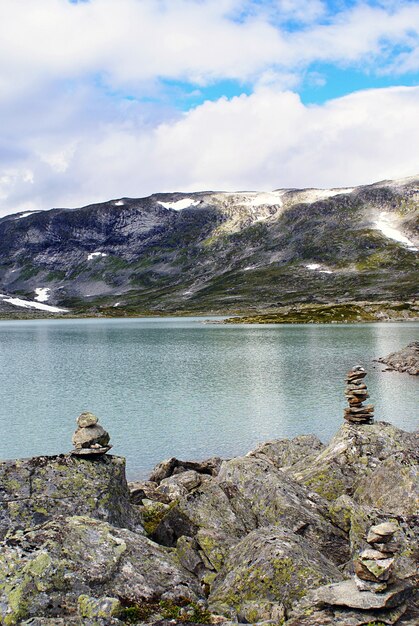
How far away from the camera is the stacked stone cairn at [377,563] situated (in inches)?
402

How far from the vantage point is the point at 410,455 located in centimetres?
1742

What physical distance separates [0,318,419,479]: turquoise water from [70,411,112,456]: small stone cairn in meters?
19.3

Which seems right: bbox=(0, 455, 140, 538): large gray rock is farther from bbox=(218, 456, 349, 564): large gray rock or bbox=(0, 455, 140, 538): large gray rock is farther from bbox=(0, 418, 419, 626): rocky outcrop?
bbox=(218, 456, 349, 564): large gray rock

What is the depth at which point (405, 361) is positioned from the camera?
87.5 m

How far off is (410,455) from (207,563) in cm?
771

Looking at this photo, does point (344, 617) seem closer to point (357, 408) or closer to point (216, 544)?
point (216, 544)

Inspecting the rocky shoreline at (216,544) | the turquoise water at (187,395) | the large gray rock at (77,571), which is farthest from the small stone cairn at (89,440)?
the turquoise water at (187,395)

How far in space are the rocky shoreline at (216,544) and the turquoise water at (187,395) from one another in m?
18.8

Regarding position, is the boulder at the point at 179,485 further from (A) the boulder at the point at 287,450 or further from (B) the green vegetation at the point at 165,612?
(B) the green vegetation at the point at 165,612

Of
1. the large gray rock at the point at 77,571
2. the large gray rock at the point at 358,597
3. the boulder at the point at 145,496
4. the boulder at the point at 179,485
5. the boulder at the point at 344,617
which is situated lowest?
the boulder at the point at 179,485

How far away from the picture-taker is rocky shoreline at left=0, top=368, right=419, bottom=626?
9.90 metres

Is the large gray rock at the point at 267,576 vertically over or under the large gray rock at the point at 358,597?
under

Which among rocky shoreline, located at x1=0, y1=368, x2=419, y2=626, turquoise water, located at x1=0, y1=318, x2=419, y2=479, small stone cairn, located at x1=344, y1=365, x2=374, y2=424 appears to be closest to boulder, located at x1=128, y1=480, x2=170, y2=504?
rocky shoreline, located at x1=0, y1=368, x2=419, y2=626

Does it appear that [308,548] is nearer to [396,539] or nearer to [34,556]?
[396,539]
